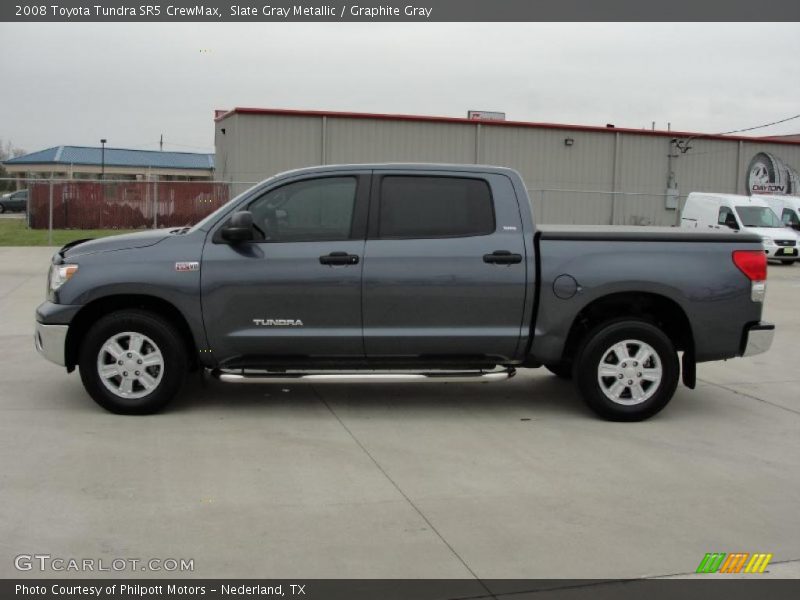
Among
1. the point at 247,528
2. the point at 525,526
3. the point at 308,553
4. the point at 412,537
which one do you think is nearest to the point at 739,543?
the point at 525,526

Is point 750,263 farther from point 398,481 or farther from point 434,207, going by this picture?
point 398,481

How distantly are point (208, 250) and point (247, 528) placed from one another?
2.65 m

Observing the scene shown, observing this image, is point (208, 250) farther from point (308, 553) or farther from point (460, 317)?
point (308, 553)

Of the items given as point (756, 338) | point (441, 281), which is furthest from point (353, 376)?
point (756, 338)

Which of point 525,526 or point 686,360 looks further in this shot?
point 686,360

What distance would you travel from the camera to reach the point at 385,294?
6570 millimetres

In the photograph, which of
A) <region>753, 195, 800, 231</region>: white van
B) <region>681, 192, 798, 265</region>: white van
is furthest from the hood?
<region>753, 195, 800, 231</region>: white van

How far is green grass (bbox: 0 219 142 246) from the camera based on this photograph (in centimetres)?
2528

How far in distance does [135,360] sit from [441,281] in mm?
2336

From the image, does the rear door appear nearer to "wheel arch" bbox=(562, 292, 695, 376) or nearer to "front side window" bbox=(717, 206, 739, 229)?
"wheel arch" bbox=(562, 292, 695, 376)

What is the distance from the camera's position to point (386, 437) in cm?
626

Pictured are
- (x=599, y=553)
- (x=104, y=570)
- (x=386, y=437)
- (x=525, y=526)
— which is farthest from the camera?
(x=386, y=437)

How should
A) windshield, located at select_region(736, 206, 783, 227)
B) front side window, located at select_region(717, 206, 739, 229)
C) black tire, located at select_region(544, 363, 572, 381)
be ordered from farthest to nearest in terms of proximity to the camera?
windshield, located at select_region(736, 206, 783, 227), front side window, located at select_region(717, 206, 739, 229), black tire, located at select_region(544, 363, 572, 381)

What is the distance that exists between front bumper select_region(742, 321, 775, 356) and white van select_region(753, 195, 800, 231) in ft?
66.9
